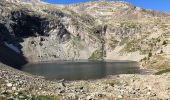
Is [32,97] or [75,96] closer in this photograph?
[32,97]

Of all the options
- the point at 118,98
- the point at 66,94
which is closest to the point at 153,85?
the point at 118,98

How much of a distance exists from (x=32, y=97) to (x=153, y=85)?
28.6 metres

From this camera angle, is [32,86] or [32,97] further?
[32,86]

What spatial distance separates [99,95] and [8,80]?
500 inches

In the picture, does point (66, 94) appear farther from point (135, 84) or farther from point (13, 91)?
point (135, 84)

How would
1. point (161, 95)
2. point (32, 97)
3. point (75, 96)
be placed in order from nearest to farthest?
point (32, 97), point (75, 96), point (161, 95)

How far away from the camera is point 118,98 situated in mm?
50938

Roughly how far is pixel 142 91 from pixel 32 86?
19.1 metres

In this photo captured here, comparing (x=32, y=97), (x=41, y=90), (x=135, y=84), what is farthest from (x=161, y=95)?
(x=32, y=97)

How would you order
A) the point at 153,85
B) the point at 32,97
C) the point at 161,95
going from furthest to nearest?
the point at 153,85 → the point at 161,95 → the point at 32,97

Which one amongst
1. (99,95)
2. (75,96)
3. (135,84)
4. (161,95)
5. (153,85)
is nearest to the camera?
(75,96)

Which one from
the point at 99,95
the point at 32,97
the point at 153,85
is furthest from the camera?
the point at 153,85

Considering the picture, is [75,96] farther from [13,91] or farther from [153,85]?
[153,85]

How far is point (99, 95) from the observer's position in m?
51.2
